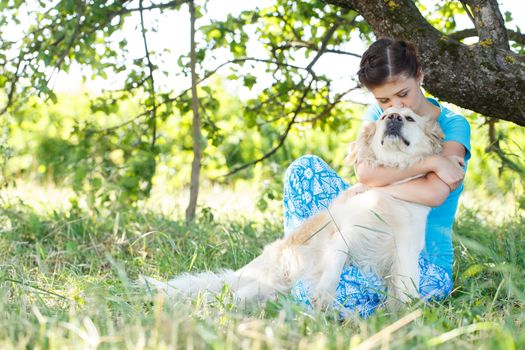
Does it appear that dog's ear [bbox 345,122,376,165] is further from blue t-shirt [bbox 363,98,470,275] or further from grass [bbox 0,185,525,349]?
grass [bbox 0,185,525,349]

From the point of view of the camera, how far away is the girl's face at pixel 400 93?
10.2ft

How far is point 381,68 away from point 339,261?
85 centimetres

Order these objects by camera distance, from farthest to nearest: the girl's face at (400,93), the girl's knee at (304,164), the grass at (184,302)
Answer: the girl's knee at (304,164), the girl's face at (400,93), the grass at (184,302)

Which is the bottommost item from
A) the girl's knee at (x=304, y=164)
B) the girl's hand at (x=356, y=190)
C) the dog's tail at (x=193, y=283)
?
the dog's tail at (x=193, y=283)

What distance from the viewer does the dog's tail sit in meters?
3.05

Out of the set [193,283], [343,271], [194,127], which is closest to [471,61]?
[343,271]

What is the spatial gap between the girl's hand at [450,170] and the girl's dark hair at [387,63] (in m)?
0.40

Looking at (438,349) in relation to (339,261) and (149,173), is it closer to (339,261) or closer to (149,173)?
(339,261)

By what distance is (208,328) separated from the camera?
2.11m

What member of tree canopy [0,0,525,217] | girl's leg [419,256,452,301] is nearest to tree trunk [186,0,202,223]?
tree canopy [0,0,525,217]

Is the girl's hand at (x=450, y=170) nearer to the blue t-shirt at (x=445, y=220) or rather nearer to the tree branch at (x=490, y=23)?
the blue t-shirt at (x=445, y=220)

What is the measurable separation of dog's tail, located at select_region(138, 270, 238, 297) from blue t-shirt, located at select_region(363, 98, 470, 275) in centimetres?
89

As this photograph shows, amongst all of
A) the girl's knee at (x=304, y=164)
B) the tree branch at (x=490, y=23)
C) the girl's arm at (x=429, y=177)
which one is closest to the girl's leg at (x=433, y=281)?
the girl's arm at (x=429, y=177)

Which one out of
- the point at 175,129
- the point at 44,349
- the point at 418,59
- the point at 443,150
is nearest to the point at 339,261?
the point at 443,150
